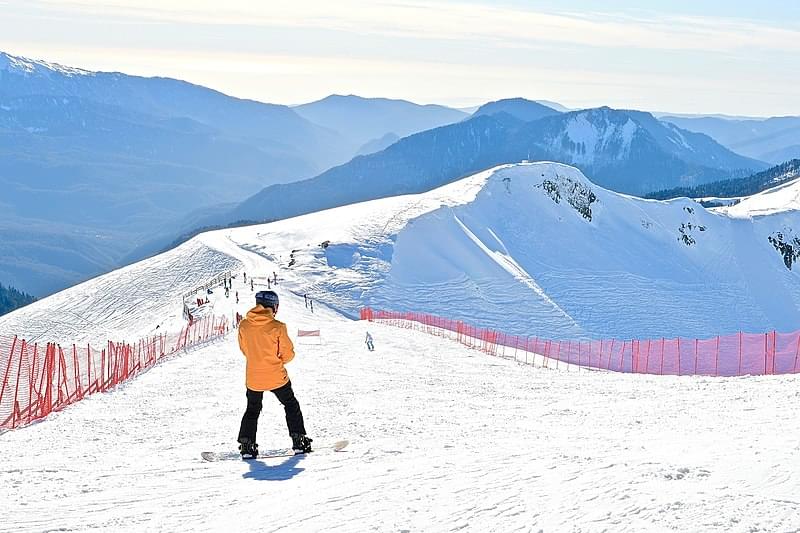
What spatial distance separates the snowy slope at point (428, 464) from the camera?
278 inches

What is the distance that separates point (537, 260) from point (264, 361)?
80083mm

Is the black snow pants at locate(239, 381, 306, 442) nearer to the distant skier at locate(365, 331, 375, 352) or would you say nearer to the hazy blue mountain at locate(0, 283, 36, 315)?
the distant skier at locate(365, 331, 375, 352)

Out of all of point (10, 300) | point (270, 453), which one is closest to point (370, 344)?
point (270, 453)

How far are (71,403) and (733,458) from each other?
38.8 feet

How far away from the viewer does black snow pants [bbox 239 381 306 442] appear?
9969 millimetres

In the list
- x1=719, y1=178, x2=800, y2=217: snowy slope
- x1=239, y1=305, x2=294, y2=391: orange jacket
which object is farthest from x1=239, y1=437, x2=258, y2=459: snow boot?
x1=719, y1=178, x2=800, y2=217: snowy slope

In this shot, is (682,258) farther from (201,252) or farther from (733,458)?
(733,458)

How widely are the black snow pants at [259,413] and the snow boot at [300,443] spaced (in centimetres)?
5

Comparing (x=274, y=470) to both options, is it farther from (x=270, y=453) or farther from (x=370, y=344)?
(x=370, y=344)

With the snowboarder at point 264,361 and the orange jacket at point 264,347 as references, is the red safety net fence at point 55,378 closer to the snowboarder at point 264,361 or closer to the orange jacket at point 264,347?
the snowboarder at point 264,361

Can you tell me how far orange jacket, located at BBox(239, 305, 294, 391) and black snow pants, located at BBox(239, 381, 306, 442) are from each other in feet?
0.46

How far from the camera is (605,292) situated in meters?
83.0

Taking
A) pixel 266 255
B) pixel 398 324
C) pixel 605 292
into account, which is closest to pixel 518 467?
pixel 398 324

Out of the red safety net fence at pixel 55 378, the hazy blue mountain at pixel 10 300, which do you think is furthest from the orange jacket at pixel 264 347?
the hazy blue mountain at pixel 10 300
